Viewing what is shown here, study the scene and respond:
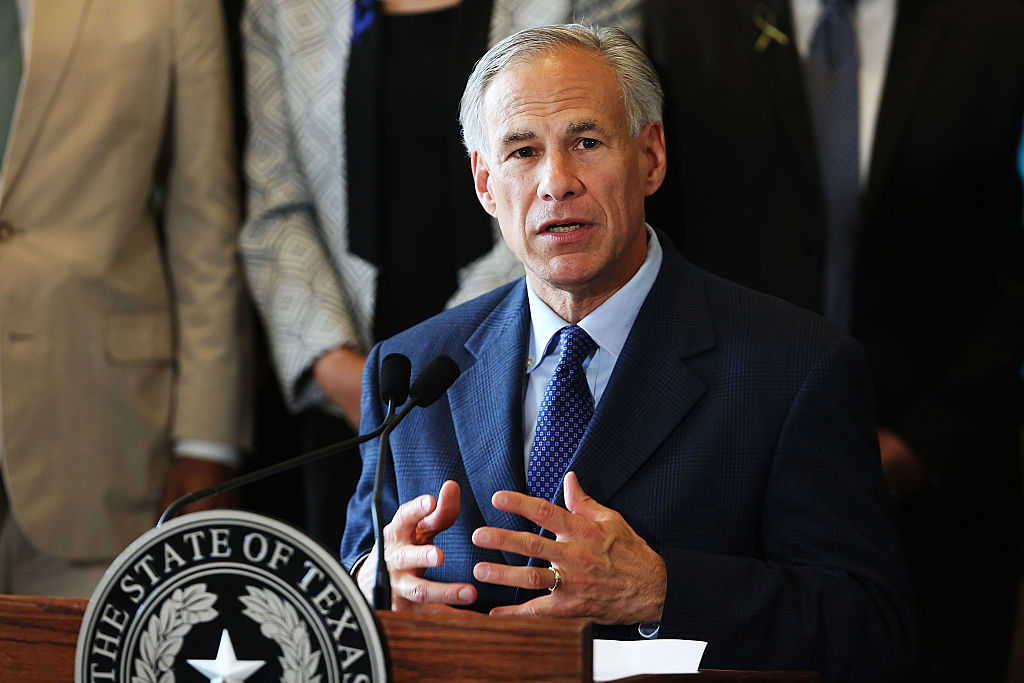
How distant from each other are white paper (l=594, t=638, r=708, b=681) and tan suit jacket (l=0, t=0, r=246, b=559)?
4.92 ft

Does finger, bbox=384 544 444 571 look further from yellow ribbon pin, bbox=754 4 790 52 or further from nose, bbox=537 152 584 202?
yellow ribbon pin, bbox=754 4 790 52

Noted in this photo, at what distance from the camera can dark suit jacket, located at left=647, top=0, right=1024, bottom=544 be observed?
8.26 ft

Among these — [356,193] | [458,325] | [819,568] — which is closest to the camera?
[819,568]

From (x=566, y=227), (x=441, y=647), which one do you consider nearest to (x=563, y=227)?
(x=566, y=227)

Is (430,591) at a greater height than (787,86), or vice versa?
(787,86)

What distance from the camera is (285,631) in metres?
1.19

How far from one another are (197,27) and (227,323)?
620 millimetres

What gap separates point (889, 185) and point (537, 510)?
139 cm

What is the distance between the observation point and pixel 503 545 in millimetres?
1403

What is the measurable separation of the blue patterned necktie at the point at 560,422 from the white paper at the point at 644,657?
35cm

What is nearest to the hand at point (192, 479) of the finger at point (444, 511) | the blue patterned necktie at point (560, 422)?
the blue patterned necktie at point (560, 422)

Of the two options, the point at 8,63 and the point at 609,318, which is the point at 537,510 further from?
the point at 8,63

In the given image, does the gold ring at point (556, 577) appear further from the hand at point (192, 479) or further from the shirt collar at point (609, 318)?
the hand at point (192, 479)

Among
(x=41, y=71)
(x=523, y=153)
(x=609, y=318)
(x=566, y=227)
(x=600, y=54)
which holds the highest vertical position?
(x=41, y=71)
